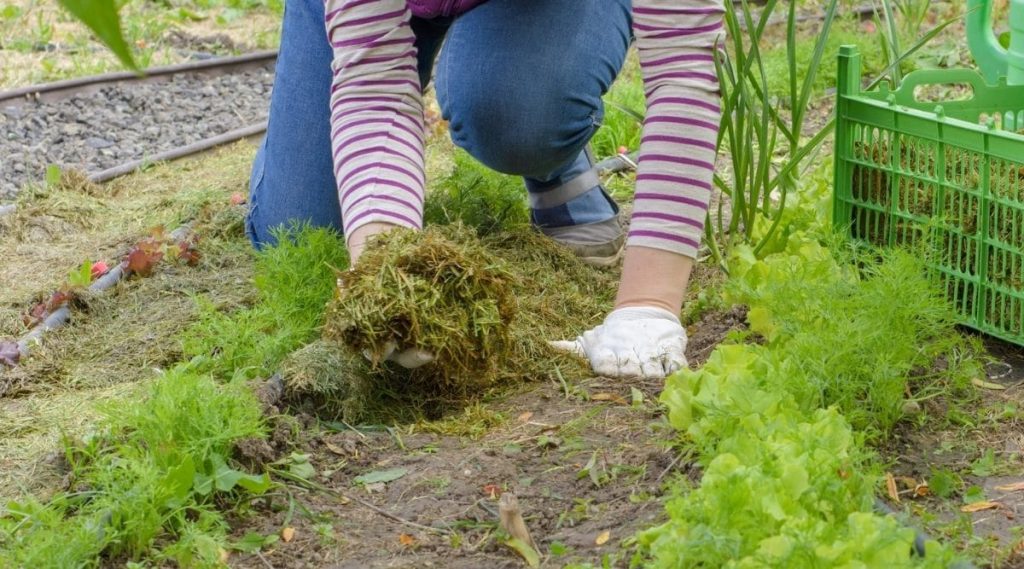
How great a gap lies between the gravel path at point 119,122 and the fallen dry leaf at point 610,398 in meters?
2.32

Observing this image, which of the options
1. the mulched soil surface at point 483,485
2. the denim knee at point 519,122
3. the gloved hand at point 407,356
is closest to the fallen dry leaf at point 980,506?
the mulched soil surface at point 483,485

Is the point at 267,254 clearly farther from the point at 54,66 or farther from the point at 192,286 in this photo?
the point at 54,66

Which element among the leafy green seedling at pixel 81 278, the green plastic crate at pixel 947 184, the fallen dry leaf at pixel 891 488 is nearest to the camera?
the fallen dry leaf at pixel 891 488

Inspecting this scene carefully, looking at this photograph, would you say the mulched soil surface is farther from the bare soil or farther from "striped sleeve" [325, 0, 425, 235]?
"striped sleeve" [325, 0, 425, 235]

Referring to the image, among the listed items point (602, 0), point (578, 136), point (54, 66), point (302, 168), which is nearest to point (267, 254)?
point (302, 168)

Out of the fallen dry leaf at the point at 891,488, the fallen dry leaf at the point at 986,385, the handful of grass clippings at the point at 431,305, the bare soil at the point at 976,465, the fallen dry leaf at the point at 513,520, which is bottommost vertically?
the fallen dry leaf at the point at 986,385

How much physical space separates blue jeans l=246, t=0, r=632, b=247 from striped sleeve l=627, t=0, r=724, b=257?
1.39ft

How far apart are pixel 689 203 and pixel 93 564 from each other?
1.11 meters

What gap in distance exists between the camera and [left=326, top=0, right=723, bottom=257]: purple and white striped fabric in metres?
2.03

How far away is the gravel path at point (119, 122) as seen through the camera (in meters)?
3.98

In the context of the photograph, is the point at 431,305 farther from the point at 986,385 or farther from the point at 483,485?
the point at 986,385

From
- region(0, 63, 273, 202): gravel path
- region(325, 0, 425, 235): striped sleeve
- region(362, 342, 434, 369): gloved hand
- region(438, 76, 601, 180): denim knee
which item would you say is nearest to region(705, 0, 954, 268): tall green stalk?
region(438, 76, 601, 180): denim knee

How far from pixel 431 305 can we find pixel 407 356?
0.36 feet

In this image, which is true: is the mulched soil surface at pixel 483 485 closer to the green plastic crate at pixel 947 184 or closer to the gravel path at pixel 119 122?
the green plastic crate at pixel 947 184
